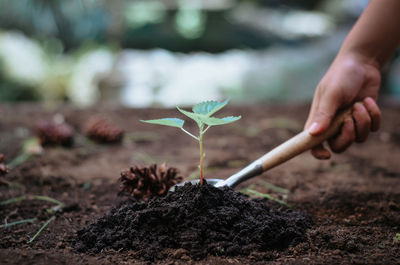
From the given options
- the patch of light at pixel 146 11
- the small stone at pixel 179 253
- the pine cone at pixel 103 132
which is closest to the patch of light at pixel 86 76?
the patch of light at pixel 146 11

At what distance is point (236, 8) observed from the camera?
857 cm

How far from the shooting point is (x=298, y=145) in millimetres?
1567

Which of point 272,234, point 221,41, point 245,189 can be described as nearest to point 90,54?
point 221,41

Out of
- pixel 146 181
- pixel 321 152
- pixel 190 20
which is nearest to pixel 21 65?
pixel 190 20

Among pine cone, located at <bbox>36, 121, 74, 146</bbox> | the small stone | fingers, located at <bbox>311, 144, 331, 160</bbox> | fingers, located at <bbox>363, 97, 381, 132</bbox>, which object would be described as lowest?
the small stone

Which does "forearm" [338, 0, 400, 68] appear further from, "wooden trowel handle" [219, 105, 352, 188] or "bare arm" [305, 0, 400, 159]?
"wooden trowel handle" [219, 105, 352, 188]

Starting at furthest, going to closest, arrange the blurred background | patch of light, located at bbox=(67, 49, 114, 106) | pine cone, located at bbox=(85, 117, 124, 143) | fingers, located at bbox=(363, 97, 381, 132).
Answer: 1. patch of light, located at bbox=(67, 49, 114, 106)
2. the blurred background
3. pine cone, located at bbox=(85, 117, 124, 143)
4. fingers, located at bbox=(363, 97, 381, 132)

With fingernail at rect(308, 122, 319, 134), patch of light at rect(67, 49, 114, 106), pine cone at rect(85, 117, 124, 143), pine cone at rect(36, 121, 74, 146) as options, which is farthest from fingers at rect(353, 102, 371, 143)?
patch of light at rect(67, 49, 114, 106)

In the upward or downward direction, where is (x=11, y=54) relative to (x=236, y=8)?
downward

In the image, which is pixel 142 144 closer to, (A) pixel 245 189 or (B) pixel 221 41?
(A) pixel 245 189

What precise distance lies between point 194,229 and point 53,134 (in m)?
1.75

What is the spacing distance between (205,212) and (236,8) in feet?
26.5

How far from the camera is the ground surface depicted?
1.18m

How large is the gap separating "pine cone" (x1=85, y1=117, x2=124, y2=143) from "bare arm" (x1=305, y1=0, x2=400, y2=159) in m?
1.56
